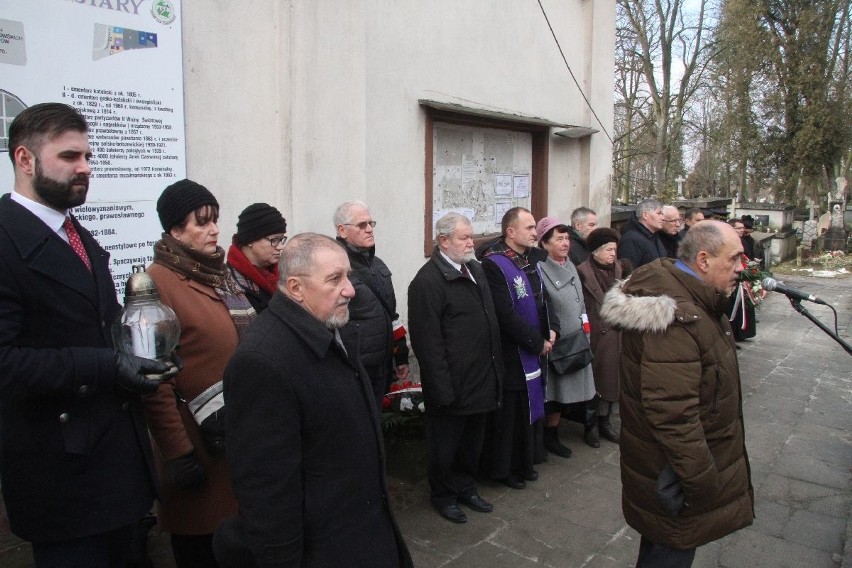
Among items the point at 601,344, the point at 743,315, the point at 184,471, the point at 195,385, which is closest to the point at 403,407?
the point at 601,344

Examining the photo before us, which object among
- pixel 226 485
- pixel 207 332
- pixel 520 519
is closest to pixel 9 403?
pixel 207 332

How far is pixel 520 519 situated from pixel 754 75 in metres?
25.8

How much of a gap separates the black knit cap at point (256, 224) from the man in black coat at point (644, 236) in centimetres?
427

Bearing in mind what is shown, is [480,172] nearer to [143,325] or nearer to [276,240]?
[276,240]

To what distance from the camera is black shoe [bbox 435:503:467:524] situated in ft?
13.5

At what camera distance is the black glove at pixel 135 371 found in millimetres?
2051

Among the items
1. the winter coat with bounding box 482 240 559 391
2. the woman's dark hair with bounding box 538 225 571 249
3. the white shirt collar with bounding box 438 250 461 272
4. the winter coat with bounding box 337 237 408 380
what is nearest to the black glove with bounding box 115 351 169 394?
the winter coat with bounding box 337 237 408 380

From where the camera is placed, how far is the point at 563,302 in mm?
4926

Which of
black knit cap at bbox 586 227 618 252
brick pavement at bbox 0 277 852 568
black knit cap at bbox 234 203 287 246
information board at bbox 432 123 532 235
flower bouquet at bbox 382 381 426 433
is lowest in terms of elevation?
brick pavement at bbox 0 277 852 568

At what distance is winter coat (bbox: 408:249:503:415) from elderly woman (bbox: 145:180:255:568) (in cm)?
152

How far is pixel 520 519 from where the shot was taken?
13.6 ft

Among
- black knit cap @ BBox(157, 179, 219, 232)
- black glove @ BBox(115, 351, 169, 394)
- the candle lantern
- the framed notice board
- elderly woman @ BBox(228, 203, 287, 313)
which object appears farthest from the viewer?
the framed notice board

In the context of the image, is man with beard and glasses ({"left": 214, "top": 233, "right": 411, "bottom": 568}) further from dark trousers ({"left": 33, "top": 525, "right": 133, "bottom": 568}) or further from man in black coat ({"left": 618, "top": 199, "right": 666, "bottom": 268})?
man in black coat ({"left": 618, "top": 199, "right": 666, "bottom": 268})

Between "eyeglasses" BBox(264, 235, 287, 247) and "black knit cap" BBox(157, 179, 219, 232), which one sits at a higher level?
"black knit cap" BBox(157, 179, 219, 232)
